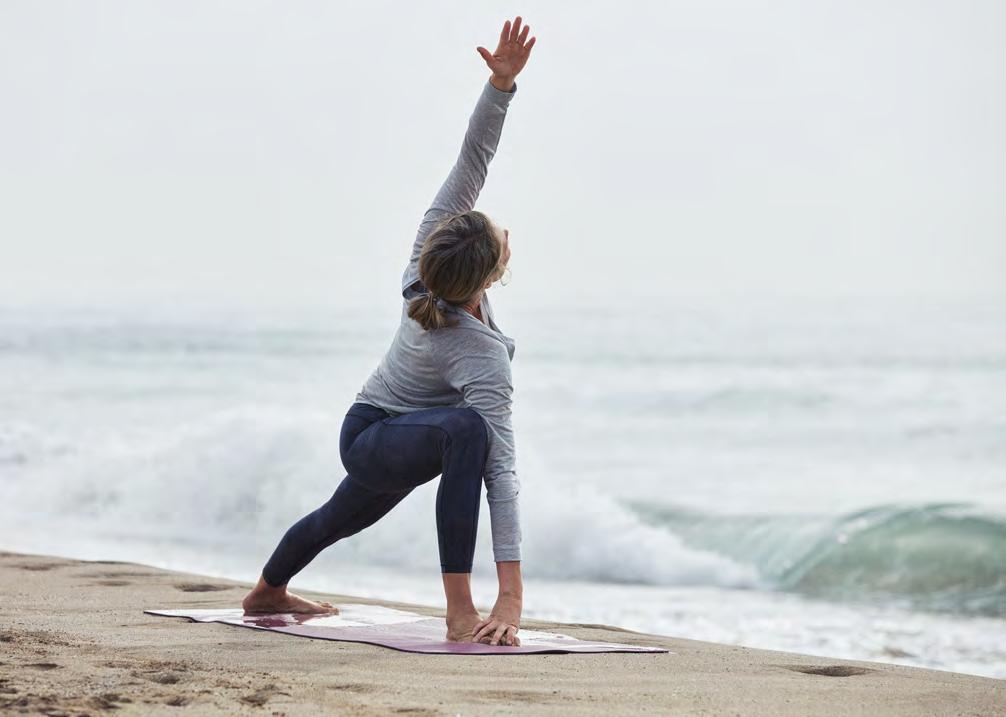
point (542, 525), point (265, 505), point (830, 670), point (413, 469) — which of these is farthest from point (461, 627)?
point (265, 505)

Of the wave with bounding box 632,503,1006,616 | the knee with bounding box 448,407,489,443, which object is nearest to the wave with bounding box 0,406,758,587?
the wave with bounding box 632,503,1006,616

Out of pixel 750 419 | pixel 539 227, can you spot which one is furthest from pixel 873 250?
pixel 750 419

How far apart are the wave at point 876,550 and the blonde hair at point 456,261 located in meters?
4.25

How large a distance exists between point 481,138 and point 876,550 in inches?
212

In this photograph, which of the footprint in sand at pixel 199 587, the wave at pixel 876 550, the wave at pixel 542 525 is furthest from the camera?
the wave at pixel 542 525

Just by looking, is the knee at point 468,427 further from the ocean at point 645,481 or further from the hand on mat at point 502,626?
the ocean at point 645,481

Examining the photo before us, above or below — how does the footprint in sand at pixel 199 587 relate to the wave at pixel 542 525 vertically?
below

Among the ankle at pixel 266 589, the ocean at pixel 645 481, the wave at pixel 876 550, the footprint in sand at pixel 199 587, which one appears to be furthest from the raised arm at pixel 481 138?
the wave at pixel 876 550

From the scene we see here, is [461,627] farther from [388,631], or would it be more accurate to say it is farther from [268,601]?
[268,601]

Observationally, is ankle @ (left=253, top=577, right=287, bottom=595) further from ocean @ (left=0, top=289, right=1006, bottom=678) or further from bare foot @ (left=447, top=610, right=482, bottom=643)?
ocean @ (left=0, top=289, right=1006, bottom=678)

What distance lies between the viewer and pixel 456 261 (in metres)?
3.07

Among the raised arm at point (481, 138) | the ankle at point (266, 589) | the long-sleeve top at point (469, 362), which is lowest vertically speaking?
the ankle at point (266, 589)

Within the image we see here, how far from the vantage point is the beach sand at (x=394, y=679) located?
2.37 meters

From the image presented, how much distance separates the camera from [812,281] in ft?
108
